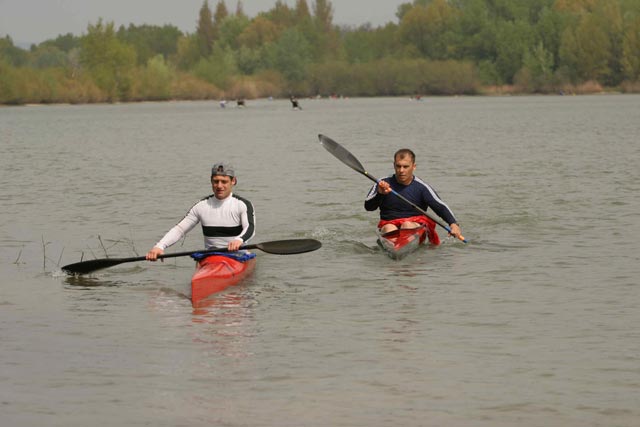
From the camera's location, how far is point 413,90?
189 m

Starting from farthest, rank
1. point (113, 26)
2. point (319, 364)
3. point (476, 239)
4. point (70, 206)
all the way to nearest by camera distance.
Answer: point (113, 26), point (70, 206), point (476, 239), point (319, 364)

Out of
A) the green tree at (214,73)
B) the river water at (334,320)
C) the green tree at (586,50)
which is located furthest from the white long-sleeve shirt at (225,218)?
the green tree at (214,73)

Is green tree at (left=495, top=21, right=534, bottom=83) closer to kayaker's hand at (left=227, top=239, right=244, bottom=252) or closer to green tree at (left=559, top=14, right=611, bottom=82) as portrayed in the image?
green tree at (left=559, top=14, right=611, bottom=82)

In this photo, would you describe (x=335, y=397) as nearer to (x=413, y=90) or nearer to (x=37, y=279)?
(x=37, y=279)

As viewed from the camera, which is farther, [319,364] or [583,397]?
[319,364]

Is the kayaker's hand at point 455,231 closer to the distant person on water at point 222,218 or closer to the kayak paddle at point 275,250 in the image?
the kayak paddle at point 275,250

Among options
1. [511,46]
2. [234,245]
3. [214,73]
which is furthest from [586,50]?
[234,245]

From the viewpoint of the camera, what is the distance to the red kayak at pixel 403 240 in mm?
15688

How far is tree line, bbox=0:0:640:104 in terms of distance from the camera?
493 ft

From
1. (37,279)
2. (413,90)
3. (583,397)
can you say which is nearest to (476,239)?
(37,279)

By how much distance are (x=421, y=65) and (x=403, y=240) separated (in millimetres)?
169348

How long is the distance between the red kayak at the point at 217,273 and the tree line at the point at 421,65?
128317mm

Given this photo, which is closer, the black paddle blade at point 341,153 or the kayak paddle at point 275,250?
the kayak paddle at point 275,250

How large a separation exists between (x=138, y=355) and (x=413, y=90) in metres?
180
